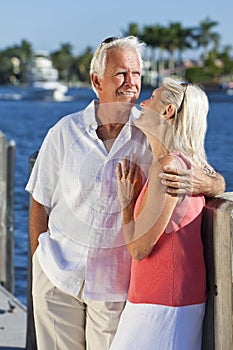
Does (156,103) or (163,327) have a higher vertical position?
(156,103)

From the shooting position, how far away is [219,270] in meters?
2.97

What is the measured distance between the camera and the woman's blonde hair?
293 cm

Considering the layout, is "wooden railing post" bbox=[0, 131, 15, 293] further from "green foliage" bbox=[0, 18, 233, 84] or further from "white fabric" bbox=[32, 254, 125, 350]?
"green foliage" bbox=[0, 18, 233, 84]

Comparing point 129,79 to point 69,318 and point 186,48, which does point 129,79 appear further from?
point 186,48

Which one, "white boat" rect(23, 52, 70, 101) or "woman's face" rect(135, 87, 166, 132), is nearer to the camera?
"woman's face" rect(135, 87, 166, 132)

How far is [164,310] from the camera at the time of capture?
296cm

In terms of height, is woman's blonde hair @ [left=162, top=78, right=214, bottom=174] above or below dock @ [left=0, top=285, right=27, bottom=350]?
above

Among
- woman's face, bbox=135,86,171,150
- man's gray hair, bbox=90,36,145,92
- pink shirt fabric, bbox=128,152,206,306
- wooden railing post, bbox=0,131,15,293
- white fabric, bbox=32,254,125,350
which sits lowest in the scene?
wooden railing post, bbox=0,131,15,293

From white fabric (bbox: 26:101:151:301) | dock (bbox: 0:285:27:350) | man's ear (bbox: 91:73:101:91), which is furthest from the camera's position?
dock (bbox: 0:285:27:350)

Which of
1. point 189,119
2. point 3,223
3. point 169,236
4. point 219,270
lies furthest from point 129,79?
point 3,223

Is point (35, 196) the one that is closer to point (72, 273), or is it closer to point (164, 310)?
point (72, 273)

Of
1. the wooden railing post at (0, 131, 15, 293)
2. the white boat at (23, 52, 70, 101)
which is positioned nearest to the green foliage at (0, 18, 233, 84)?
the white boat at (23, 52, 70, 101)

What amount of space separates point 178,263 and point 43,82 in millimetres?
120043

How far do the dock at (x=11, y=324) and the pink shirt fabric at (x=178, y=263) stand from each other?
2.47 metres
